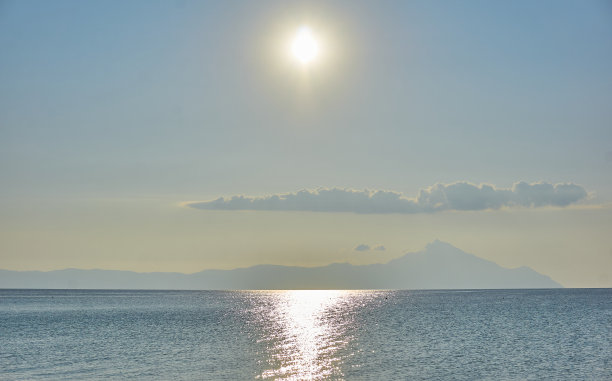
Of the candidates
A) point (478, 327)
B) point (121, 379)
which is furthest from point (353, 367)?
point (478, 327)

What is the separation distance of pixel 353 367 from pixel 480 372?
12.7m

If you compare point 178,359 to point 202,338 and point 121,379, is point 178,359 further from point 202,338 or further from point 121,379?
point 202,338

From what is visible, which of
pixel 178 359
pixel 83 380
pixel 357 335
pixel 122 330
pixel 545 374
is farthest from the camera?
pixel 122 330

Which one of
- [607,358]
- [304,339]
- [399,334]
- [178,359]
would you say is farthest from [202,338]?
[607,358]

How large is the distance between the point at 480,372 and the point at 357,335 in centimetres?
3762

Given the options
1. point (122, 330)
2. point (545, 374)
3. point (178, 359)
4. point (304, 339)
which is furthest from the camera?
point (122, 330)

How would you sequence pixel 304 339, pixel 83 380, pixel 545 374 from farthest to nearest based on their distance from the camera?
pixel 304 339 < pixel 545 374 < pixel 83 380

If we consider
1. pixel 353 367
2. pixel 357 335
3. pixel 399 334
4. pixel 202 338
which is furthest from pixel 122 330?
pixel 353 367

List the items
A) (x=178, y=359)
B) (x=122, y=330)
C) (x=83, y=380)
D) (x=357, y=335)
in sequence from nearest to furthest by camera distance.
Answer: (x=83, y=380), (x=178, y=359), (x=357, y=335), (x=122, y=330)

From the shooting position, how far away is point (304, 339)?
291 ft

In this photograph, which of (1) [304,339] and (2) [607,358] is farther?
(1) [304,339]

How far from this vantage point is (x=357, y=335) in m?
94.5

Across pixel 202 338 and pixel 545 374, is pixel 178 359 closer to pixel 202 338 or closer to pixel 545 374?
pixel 202 338

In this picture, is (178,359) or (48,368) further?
(178,359)
